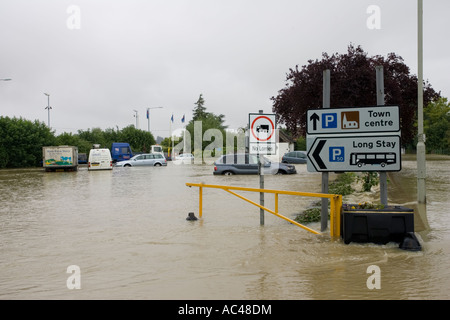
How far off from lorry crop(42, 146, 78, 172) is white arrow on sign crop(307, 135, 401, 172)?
29994 millimetres

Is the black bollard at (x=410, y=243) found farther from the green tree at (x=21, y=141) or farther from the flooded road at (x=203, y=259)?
the green tree at (x=21, y=141)

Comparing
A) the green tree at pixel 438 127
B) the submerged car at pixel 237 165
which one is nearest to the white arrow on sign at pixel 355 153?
the submerged car at pixel 237 165

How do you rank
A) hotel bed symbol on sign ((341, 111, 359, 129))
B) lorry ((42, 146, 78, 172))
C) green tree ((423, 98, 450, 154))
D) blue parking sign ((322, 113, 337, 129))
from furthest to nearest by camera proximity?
green tree ((423, 98, 450, 154)), lorry ((42, 146, 78, 172)), blue parking sign ((322, 113, 337, 129)), hotel bed symbol on sign ((341, 111, 359, 129))

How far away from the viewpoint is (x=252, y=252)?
688 centimetres

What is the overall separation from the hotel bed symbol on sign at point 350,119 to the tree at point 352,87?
10052 mm

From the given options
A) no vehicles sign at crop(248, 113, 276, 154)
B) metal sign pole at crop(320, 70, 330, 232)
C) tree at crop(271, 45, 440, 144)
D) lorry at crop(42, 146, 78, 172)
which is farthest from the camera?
lorry at crop(42, 146, 78, 172)

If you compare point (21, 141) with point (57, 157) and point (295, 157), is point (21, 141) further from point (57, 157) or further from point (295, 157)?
point (295, 157)

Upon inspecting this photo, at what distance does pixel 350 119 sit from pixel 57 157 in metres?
30.7

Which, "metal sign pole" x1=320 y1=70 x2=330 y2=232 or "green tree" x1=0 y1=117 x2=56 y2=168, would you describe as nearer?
"metal sign pole" x1=320 y1=70 x2=330 y2=232

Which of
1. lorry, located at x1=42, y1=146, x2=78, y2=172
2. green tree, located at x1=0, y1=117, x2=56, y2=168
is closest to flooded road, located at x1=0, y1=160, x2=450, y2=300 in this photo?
lorry, located at x1=42, y1=146, x2=78, y2=172

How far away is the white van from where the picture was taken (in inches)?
1361

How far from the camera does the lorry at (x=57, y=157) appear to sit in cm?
3384

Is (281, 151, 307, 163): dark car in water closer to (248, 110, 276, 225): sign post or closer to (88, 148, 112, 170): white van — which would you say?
(88, 148, 112, 170): white van

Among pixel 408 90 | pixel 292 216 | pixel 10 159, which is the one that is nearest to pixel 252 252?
pixel 292 216
